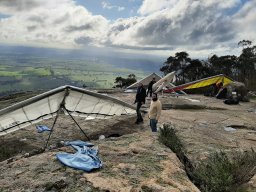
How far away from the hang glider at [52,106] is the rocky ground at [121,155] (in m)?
1.24

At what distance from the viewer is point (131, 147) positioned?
1122cm

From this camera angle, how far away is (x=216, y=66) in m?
75.1

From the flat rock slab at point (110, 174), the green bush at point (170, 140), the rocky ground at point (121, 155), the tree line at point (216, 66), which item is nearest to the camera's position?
the flat rock slab at point (110, 174)

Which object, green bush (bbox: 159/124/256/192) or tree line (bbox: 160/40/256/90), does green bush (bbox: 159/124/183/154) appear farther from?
tree line (bbox: 160/40/256/90)

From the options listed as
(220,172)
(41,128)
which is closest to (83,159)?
(220,172)

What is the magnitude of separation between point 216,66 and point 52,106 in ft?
214

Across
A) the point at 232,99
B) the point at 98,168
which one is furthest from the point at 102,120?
the point at 232,99

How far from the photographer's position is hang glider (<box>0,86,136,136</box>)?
13.3 metres

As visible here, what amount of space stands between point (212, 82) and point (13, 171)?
100 ft

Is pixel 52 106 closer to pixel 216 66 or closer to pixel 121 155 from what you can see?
pixel 121 155

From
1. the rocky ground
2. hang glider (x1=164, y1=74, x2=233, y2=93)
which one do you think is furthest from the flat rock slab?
hang glider (x1=164, y1=74, x2=233, y2=93)

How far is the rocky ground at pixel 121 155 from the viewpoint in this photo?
8.04 metres

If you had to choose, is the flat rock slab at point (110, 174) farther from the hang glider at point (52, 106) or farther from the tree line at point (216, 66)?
the tree line at point (216, 66)

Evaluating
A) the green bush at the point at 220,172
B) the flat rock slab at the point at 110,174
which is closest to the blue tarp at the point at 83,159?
the flat rock slab at the point at 110,174
